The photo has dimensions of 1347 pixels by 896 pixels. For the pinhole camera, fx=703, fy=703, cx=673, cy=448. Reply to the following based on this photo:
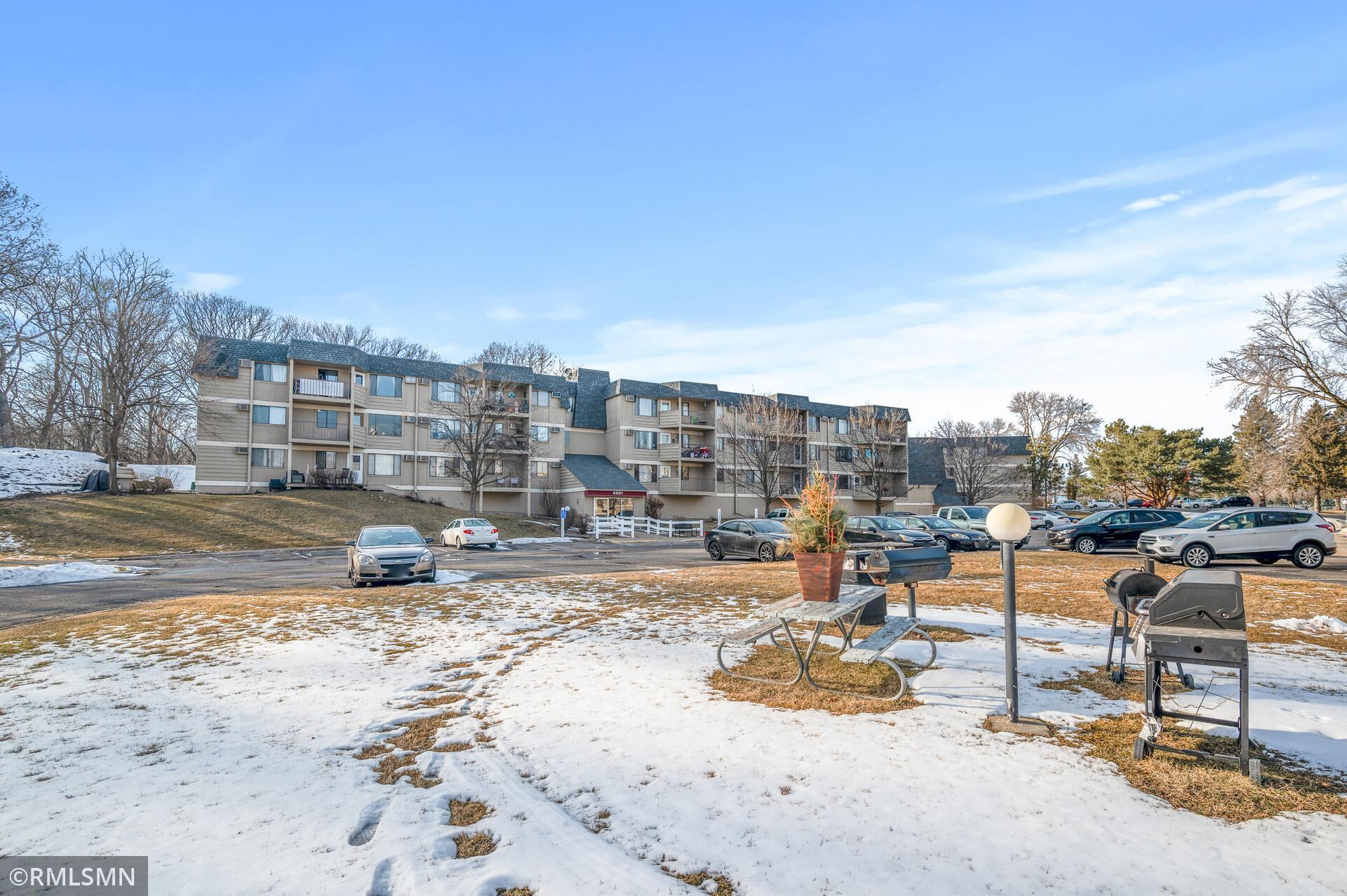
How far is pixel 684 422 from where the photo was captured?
53344 millimetres

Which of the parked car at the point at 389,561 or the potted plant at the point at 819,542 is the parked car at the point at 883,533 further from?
the parked car at the point at 389,561

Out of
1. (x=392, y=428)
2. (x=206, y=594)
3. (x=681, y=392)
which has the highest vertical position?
(x=681, y=392)

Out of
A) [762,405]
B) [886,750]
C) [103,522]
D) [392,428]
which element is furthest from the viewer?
[762,405]

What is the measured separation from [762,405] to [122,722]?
48557 mm

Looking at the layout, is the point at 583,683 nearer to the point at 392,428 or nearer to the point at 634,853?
the point at 634,853

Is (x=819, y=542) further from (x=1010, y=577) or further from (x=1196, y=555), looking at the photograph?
(x=1196, y=555)

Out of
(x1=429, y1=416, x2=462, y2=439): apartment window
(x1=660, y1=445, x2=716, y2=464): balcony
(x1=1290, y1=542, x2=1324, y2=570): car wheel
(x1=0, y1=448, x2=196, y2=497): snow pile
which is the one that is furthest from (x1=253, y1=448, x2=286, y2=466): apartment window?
(x1=1290, y1=542, x2=1324, y2=570): car wheel

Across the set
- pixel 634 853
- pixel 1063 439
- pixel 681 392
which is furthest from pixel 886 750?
pixel 1063 439

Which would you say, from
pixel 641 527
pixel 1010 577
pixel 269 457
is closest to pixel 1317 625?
pixel 1010 577

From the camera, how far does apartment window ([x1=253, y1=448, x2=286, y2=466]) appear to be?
41.2 metres

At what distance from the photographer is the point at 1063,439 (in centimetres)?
6631

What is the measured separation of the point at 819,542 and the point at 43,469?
149 feet

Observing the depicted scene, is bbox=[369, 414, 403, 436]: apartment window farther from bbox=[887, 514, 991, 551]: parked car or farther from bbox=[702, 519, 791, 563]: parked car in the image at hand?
bbox=[887, 514, 991, 551]: parked car

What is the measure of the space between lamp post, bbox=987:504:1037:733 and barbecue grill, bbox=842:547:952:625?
134 inches
